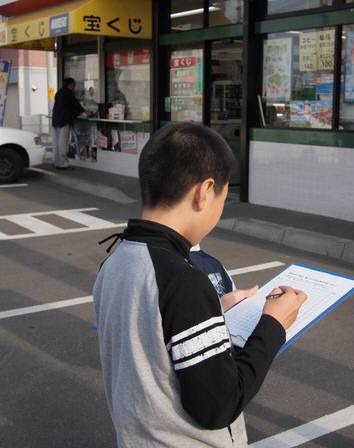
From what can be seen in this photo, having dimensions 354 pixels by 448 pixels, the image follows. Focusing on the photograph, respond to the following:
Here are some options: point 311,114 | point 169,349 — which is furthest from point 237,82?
point 169,349

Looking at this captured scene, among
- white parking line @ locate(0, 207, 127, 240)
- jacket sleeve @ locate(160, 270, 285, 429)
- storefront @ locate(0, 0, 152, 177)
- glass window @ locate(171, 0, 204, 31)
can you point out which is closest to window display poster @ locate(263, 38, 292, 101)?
glass window @ locate(171, 0, 204, 31)

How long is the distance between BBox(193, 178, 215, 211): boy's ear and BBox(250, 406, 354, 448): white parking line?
2.12 m

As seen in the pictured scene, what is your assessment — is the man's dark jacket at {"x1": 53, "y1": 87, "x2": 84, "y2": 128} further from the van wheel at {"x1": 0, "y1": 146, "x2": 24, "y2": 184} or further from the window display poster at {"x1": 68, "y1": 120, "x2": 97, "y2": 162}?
the van wheel at {"x1": 0, "y1": 146, "x2": 24, "y2": 184}

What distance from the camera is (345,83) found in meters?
8.86

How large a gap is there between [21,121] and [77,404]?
24080 mm

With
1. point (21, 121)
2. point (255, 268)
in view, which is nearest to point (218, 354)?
point (255, 268)

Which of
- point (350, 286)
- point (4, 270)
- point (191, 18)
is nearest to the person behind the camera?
point (350, 286)

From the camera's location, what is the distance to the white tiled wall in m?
8.82

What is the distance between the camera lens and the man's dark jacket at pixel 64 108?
14164 mm

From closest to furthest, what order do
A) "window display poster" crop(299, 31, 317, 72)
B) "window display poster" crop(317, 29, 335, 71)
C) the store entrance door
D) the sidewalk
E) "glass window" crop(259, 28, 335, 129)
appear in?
1. the sidewalk
2. "window display poster" crop(317, 29, 335, 71)
3. "glass window" crop(259, 28, 335, 129)
4. "window display poster" crop(299, 31, 317, 72)
5. the store entrance door

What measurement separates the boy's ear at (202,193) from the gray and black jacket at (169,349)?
9 cm

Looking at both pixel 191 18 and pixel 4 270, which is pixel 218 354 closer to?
pixel 4 270

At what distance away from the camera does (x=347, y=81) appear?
29.0 ft

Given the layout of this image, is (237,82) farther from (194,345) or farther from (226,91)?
(194,345)
